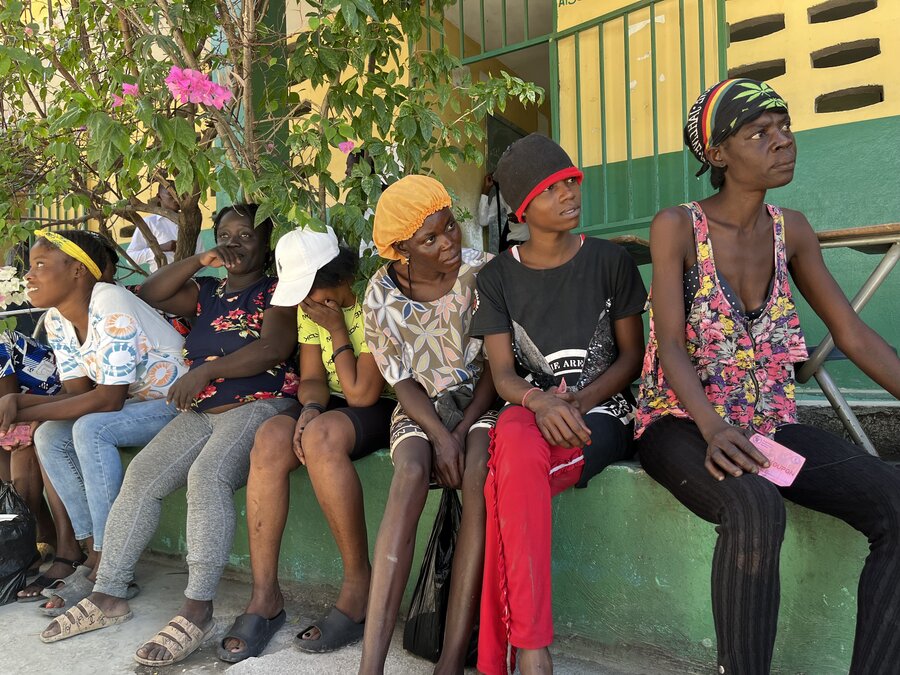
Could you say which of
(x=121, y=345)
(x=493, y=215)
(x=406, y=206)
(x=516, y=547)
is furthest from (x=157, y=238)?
(x=516, y=547)

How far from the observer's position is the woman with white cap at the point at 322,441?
2.48 meters

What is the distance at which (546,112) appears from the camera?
725cm

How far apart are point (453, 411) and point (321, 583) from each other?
1045mm

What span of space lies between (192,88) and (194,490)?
1.41 metres

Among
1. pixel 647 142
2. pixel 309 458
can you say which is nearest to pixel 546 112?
pixel 647 142

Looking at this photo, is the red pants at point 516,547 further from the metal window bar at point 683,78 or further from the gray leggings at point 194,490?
the metal window bar at point 683,78

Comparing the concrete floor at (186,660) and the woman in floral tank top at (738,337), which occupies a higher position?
the woman in floral tank top at (738,337)

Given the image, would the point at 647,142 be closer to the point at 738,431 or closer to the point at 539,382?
the point at 539,382

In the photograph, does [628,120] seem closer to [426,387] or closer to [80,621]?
[426,387]

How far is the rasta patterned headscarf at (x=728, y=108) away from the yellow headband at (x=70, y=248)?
259cm

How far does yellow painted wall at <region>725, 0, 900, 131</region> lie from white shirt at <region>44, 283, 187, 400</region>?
10.5 ft

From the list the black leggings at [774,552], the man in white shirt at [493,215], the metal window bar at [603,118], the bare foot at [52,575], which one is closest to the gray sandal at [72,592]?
the bare foot at [52,575]

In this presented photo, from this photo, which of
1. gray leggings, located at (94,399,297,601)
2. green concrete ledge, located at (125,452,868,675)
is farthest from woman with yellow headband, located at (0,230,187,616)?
green concrete ledge, located at (125,452,868,675)

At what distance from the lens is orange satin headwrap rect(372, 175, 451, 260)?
2467mm
